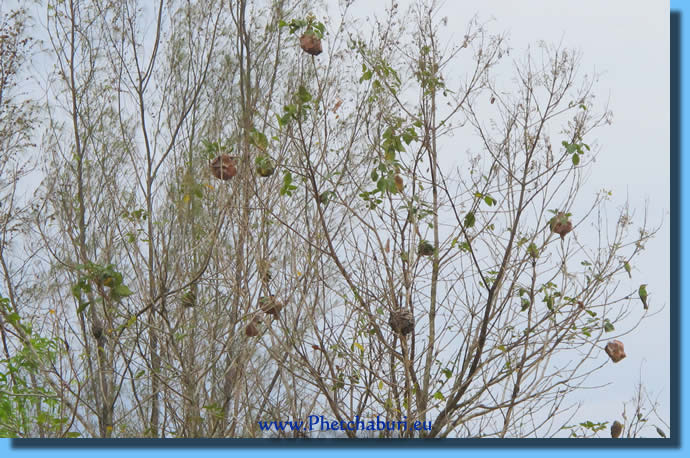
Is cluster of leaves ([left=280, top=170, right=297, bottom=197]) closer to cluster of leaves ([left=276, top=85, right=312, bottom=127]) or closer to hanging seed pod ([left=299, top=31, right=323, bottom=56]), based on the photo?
cluster of leaves ([left=276, top=85, right=312, bottom=127])

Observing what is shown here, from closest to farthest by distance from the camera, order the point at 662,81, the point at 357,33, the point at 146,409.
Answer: the point at 662,81
the point at 357,33
the point at 146,409

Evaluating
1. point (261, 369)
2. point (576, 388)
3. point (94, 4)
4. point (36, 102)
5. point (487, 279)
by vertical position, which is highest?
point (94, 4)

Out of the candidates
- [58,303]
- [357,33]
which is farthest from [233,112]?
[58,303]

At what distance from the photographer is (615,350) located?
2012mm

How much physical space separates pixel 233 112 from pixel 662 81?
Answer: 1.51m

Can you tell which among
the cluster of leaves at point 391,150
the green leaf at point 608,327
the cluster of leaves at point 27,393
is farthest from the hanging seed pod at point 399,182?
the cluster of leaves at point 27,393

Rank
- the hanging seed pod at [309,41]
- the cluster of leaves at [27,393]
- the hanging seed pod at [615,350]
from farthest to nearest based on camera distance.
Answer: the cluster of leaves at [27,393] → the hanging seed pod at [615,350] → the hanging seed pod at [309,41]

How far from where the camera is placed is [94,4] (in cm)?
265

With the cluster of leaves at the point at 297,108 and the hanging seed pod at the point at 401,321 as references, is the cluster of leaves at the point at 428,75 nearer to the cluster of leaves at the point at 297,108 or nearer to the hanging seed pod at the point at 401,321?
the cluster of leaves at the point at 297,108

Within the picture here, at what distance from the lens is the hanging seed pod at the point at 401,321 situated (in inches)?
77.2

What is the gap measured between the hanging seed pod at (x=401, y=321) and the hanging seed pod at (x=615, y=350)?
Answer: 0.60 metres

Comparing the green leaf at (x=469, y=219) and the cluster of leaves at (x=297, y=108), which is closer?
the cluster of leaves at (x=297, y=108)

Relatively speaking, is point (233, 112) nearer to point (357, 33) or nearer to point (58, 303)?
point (357, 33)

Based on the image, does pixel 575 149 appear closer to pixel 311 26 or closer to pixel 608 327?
pixel 608 327
